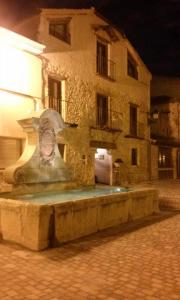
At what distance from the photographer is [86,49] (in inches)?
626

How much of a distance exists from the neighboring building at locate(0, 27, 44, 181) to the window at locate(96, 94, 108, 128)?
185 inches

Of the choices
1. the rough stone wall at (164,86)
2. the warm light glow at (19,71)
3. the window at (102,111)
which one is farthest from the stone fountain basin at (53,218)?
the rough stone wall at (164,86)

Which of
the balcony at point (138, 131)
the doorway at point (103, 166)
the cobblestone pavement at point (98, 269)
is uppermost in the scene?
the balcony at point (138, 131)

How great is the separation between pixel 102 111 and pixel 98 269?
513 inches

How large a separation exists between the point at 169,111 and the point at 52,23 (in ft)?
39.9

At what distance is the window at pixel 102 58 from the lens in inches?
672

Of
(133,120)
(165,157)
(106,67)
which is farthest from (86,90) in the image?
(165,157)

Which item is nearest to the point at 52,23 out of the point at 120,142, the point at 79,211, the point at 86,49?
the point at 86,49

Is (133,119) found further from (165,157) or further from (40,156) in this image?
(40,156)

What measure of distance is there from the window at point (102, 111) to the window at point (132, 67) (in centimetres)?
331

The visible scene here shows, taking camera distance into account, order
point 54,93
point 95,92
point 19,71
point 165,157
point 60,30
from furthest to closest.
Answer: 1. point 165,157
2. point 95,92
3. point 60,30
4. point 54,93
5. point 19,71

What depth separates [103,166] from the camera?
18.2 meters

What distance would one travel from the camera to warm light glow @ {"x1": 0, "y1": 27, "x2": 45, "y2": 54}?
1145 centimetres

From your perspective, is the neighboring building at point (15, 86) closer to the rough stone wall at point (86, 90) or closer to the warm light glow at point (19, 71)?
→ the warm light glow at point (19, 71)
